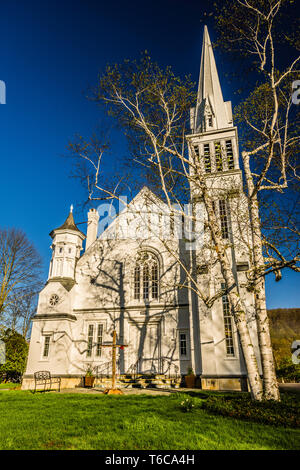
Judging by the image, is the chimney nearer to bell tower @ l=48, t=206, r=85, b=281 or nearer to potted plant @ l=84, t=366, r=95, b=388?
bell tower @ l=48, t=206, r=85, b=281

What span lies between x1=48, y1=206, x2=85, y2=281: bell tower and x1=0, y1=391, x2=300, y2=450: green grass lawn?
1222 cm

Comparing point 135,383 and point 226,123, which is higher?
point 226,123

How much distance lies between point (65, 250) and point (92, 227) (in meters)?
3.25

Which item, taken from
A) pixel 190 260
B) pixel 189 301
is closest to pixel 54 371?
pixel 189 301

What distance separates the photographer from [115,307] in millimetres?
18828

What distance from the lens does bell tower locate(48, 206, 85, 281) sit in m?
20.1

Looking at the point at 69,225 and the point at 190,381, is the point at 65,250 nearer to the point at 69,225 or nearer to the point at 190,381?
the point at 69,225

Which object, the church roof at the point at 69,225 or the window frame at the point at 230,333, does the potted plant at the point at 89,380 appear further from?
the church roof at the point at 69,225

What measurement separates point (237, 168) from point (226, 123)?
469cm

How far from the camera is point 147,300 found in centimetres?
1855

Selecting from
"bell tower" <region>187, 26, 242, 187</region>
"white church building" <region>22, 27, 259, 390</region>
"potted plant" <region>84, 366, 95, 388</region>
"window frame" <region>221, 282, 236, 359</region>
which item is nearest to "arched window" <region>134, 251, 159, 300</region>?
"white church building" <region>22, 27, 259, 390</region>

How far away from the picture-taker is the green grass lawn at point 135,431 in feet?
16.6
